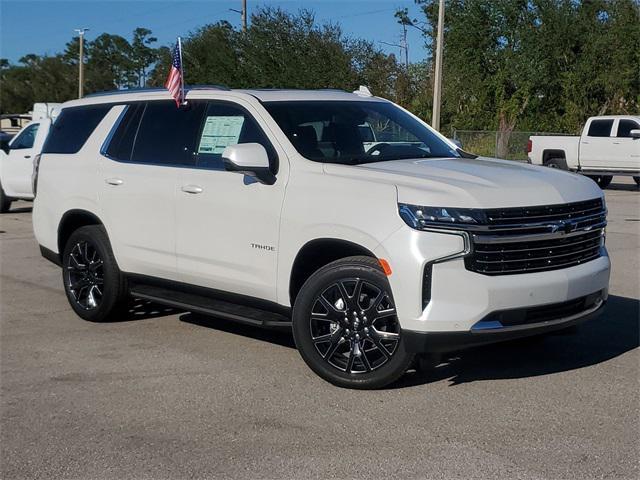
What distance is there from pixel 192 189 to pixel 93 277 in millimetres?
1589

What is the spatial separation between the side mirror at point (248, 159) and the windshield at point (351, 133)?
0.94ft

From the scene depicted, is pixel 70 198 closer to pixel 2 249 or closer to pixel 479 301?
pixel 479 301

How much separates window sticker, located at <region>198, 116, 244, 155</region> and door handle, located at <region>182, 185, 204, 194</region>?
0.30 m

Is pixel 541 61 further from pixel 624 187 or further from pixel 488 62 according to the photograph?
pixel 624 187

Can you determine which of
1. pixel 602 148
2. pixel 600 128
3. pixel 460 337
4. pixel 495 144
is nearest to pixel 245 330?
pixel 460 337

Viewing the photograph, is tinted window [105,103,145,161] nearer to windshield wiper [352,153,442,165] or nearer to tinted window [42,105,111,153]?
tinted window [42,105,111,153]

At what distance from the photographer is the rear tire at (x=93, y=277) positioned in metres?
7.26

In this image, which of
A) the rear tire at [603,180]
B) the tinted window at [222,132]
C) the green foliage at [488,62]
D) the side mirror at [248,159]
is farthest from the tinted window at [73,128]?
the green foliage at [488,62]

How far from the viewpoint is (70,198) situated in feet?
24.9

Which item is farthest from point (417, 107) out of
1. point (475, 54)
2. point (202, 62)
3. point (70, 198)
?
point (70, 198)

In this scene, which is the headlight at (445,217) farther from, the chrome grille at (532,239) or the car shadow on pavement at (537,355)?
the car shadow on pavement at (537,355)

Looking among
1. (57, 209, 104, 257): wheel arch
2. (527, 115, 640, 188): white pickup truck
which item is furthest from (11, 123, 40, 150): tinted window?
(527, 115, 640, 188): white pickup truck

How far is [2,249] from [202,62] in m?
34.3

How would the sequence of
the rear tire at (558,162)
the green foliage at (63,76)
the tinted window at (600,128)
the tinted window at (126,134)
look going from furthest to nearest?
the green foliage at (63,76)
the rear tire at (558,162)
the tinted window at (600,128)
the tinted window at (126,134)
